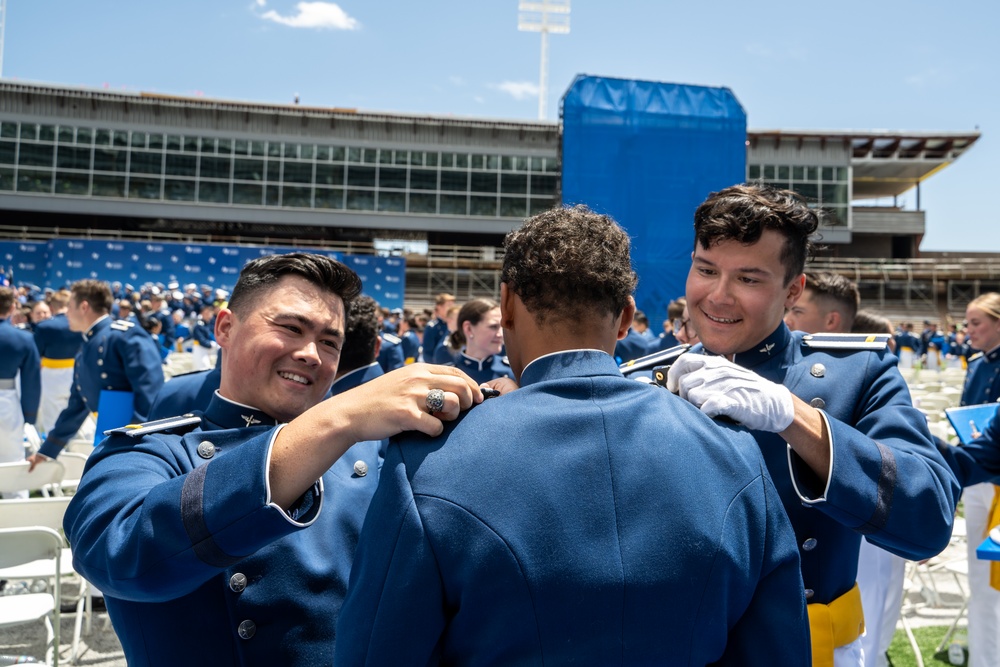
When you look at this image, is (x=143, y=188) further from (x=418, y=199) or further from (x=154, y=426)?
(x=154, y=426)

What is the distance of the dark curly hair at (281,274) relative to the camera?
6.82ft

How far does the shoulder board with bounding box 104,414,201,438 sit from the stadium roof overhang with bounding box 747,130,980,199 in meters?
44.1

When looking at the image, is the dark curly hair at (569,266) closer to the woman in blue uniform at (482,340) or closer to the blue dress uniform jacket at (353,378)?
the blue dress uniform jacket at (353,378)

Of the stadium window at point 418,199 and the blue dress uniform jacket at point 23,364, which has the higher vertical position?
the stadium window at point 418,199

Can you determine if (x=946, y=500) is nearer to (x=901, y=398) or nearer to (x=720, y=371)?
(x=901, y=398)

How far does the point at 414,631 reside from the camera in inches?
47.9

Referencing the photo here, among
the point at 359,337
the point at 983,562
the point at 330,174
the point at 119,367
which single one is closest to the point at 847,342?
the point at 983,562

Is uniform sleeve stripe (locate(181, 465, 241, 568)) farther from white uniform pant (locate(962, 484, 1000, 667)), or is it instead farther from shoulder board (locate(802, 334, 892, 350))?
→ white uniform pant (locate(962, 484, 1000, 667))

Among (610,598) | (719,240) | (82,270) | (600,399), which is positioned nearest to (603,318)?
(600,399)

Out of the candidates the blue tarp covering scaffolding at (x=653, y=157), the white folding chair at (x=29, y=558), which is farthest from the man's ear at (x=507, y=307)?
the blue tarp covering scaffolding at (x=653, y=157)

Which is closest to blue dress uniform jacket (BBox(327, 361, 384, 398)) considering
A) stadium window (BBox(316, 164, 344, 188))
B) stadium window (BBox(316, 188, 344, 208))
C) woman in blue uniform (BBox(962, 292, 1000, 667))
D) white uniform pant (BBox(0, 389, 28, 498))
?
woman in blue uniform (BBox(962, 292, 1000, 667))

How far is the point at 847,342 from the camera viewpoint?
7.38 feet

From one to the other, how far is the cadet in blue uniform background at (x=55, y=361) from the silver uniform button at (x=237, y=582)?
9674 mm

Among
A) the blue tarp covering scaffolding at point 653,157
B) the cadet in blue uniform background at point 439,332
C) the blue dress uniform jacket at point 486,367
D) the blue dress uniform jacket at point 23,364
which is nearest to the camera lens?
the blue dress uniform jacket at point 486,367
